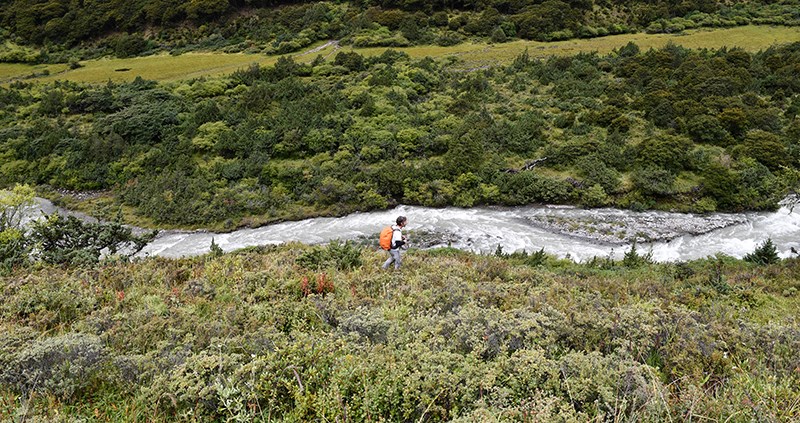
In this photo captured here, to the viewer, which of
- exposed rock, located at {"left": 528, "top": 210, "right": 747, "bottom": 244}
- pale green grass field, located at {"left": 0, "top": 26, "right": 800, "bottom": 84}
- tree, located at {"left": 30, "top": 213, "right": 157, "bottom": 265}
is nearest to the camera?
tree, located at {"left": 30, "top": 213, "right": 157, "bottom": 265}

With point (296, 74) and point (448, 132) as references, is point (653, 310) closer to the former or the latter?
point (448, 132)

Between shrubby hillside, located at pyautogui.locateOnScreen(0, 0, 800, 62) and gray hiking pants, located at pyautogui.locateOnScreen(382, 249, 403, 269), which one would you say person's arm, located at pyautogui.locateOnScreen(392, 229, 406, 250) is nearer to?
gray hiking pants, located at pyautogui.locateOnScreen(382, 249, 403, 269)

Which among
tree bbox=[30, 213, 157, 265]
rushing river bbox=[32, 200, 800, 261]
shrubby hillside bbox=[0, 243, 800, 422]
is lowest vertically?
rushing river bbox=[32, 200, 800, 261]

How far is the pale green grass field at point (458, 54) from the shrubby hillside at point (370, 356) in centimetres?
3559

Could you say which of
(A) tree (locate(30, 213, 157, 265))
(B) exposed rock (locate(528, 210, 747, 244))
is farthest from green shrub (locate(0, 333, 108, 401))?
(B) exposed rock (locate(528, 210, 747, 244))

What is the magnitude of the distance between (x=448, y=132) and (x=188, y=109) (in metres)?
17.8

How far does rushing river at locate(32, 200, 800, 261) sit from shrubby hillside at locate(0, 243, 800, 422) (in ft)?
33.8

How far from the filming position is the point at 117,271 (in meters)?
8.65

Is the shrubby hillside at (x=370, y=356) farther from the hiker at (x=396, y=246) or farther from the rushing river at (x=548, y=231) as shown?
the rushing river at (x=548, y=231)

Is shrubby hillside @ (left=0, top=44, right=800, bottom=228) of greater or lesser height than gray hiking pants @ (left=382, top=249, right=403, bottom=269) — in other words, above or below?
below

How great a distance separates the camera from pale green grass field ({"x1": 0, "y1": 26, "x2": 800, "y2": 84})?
41.1 m

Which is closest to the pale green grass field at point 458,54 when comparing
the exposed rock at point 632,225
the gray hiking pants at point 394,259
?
the exposed rock at point 632,225

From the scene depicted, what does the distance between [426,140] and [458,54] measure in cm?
2258

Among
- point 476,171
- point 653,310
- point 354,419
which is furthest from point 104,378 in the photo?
point 476,171
